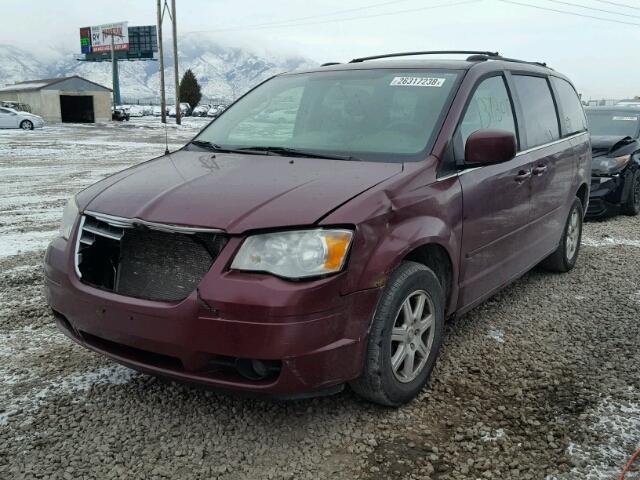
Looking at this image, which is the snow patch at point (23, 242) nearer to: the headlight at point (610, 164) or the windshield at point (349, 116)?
the windshield at point (349, 116)

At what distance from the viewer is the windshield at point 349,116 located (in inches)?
131

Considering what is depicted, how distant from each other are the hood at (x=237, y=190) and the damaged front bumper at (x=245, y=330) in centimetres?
21

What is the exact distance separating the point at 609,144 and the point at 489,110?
18.8 feet

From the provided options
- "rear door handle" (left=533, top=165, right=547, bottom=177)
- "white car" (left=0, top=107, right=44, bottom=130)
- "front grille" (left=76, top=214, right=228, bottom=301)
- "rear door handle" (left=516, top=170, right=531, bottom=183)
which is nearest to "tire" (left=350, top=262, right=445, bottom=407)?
"front grille" (left=76, top=214, right=228, bottom=301)

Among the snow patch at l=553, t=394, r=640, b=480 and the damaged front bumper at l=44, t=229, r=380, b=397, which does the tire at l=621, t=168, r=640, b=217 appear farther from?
the damaged front bumper at l=44, t=229, r=380, b=397

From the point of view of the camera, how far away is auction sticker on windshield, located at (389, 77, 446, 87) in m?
3.58

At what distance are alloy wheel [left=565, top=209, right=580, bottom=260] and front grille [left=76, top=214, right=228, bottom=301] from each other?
3.84m

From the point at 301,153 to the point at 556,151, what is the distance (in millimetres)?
2317

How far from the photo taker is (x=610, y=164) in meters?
8.34

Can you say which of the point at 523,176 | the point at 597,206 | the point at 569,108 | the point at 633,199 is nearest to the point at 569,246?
the point at 569,108

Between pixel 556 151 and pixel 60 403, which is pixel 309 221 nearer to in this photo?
pixel 60 403

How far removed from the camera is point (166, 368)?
2.62 metres

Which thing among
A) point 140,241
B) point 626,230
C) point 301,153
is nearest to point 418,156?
point 301,153

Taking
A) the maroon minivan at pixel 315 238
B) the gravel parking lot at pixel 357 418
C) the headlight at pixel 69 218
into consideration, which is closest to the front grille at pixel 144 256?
the maroon minivan at pixel 315 238
